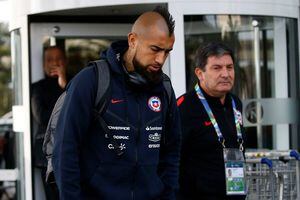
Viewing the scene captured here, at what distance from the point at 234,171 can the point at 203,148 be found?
0.25 metres

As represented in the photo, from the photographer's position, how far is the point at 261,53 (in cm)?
660

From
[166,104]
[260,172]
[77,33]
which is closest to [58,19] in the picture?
[77,33]

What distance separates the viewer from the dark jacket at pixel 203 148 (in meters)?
4.67

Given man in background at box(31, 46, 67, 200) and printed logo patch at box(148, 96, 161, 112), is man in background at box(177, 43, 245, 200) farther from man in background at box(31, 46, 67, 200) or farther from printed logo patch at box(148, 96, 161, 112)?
man in background at box(31, 46, 67, 200)

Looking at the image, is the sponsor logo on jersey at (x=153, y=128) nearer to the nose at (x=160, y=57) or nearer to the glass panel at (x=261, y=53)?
the nose at (x=160, y=57)

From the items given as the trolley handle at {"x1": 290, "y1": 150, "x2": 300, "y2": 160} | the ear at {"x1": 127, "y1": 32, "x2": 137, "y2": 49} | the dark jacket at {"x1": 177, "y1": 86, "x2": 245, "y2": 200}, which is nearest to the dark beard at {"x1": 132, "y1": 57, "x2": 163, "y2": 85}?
the ear at {"x1": 127, "y1": 32, "x2": 137, "y2": 49}

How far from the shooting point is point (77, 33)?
6859mm

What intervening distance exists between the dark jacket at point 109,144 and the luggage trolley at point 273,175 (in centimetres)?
180

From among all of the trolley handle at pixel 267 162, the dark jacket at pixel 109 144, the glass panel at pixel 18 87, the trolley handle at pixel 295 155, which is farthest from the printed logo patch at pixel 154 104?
the glass panel at pixel 18 87

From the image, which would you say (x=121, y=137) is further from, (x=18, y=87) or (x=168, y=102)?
(x=18, y=87)

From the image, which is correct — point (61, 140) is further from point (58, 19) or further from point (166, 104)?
point (58, 19)

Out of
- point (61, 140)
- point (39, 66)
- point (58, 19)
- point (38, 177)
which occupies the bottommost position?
point (38, 177)

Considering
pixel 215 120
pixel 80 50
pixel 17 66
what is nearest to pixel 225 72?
pixel 215 120

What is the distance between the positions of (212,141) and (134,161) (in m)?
1.24
